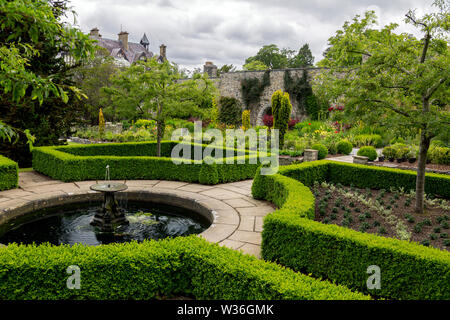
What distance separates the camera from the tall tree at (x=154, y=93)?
9930 mm

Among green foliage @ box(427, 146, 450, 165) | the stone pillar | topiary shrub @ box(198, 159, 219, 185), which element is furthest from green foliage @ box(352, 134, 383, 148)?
topiary shrub @ box(198, 159, 219, 185)

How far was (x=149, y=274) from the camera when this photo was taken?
11.3ft

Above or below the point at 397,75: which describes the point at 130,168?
below

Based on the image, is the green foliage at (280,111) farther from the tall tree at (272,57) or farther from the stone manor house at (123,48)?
the tall tree at (272,57)

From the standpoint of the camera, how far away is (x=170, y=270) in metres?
3.54

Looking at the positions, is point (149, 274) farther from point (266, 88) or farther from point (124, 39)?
point (124, 39)

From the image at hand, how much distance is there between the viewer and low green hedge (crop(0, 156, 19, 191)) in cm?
765

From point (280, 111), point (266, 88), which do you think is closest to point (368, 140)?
point (280, 111)

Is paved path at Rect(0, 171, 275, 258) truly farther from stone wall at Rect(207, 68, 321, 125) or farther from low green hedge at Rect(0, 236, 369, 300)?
stone wall at Rect(207, 68, 321, 125)

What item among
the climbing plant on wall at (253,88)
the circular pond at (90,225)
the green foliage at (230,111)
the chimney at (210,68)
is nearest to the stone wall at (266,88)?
the climbing plant on wall at (253,88)

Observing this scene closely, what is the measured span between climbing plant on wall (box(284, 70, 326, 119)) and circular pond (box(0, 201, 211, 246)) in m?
16.8

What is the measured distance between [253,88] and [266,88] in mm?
987

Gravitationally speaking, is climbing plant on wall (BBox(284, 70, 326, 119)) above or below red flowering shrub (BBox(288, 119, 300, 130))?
above
